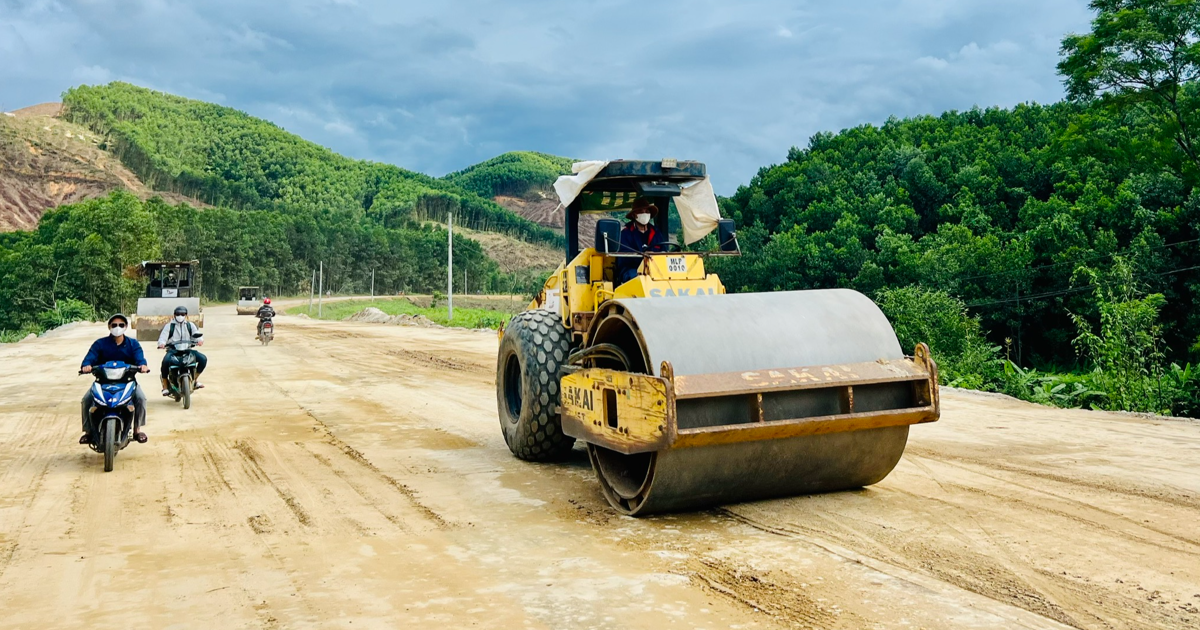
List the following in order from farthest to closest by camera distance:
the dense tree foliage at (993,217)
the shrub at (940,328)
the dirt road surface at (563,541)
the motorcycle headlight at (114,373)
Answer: the dense tree foliage at (993,217) → the shrub at (940,328) → the motorcycle headlight at (114,373) → the dirt road surface at (563,541)

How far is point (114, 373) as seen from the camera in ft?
30.0

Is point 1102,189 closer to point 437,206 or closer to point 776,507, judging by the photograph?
point 776,507

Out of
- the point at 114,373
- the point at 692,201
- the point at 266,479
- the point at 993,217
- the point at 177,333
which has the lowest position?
the point at 266,479

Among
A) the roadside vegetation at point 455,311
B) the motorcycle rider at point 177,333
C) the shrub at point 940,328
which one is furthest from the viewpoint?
the roadside vegetation at point 455,311

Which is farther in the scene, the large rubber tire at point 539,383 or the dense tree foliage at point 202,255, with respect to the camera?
the dense tree foliage at point 202,255

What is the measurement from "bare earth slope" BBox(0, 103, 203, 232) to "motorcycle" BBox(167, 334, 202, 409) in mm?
141488

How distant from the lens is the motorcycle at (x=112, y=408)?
8.84 metres

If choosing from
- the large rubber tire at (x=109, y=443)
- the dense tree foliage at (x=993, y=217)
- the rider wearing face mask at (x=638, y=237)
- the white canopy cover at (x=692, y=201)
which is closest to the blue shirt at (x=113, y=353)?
the large rubber tire at (x=109, y=443)

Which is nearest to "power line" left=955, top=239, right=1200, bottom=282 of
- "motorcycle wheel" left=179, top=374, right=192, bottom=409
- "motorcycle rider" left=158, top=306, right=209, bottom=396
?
"motorcycle rider" left=158, top=306, right=209, bottom=396

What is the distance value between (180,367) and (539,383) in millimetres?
8313

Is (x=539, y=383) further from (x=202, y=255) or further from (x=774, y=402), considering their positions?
(x=202, y=255)

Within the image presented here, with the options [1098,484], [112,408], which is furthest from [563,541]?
[112,408]

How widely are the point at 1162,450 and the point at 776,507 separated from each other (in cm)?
474

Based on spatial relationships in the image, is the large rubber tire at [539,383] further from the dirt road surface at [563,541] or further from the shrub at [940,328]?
the shrub at [940,328]
